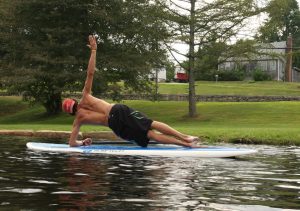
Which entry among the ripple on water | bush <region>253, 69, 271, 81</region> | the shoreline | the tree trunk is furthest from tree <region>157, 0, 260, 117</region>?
bush <region>253, 69, 271, 81</region>

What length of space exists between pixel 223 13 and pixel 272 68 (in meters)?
60.8

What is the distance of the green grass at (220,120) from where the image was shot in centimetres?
1964

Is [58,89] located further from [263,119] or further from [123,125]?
[123,125]

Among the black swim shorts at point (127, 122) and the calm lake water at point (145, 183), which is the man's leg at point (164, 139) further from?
the calm lake water at point (145, 183)

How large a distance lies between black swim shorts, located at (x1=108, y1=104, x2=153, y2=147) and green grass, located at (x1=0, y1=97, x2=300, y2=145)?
764 cm

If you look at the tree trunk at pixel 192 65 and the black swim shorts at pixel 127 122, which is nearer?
the black swim shorts at pixel 127 122

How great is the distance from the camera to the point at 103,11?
34812mm

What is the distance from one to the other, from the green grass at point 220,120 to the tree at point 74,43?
3230 millimetres

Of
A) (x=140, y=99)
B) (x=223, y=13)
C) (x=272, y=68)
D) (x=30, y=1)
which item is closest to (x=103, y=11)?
(x=30, y=1)

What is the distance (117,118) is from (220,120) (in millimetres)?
21482

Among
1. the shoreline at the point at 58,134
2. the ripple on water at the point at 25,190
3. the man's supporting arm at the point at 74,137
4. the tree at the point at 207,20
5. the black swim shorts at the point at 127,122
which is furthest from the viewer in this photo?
the tree at the point at 207,20

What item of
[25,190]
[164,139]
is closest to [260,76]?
[164,139]

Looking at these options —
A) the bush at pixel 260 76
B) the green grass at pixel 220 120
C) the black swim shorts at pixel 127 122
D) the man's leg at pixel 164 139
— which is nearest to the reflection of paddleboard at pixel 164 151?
the man's leg at pixel 164 139

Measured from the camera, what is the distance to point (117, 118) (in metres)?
12.0
